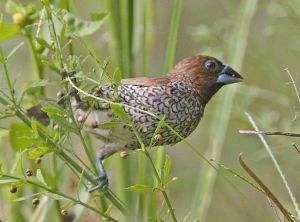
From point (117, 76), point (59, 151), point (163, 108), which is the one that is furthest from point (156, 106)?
point (117, 76)

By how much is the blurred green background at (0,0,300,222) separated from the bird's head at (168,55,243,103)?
241mm

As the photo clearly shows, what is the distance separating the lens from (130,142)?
3.23m

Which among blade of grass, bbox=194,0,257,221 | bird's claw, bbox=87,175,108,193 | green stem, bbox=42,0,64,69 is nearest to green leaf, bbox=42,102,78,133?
green stem, bbox=42,0,64,69

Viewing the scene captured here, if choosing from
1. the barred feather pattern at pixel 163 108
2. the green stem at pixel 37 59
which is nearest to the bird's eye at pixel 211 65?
the barred feather pattern at pixel 163 108

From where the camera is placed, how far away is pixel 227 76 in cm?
373

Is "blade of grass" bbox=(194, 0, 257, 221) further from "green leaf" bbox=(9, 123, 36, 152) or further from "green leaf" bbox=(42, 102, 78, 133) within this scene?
"green leaf" bbox=(42, 102, 78, 133)

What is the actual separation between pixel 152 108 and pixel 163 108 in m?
0.06

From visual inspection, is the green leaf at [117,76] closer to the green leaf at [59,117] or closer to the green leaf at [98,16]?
the green leaf at [59,117]

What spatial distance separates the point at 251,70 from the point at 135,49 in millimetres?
2007

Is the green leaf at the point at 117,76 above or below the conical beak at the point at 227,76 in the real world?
above

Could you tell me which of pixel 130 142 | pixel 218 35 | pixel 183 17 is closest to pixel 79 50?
pixel 218 35

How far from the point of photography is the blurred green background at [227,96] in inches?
155

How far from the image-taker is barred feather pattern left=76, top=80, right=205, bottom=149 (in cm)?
313

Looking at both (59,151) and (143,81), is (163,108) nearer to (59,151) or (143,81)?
(143,81)
